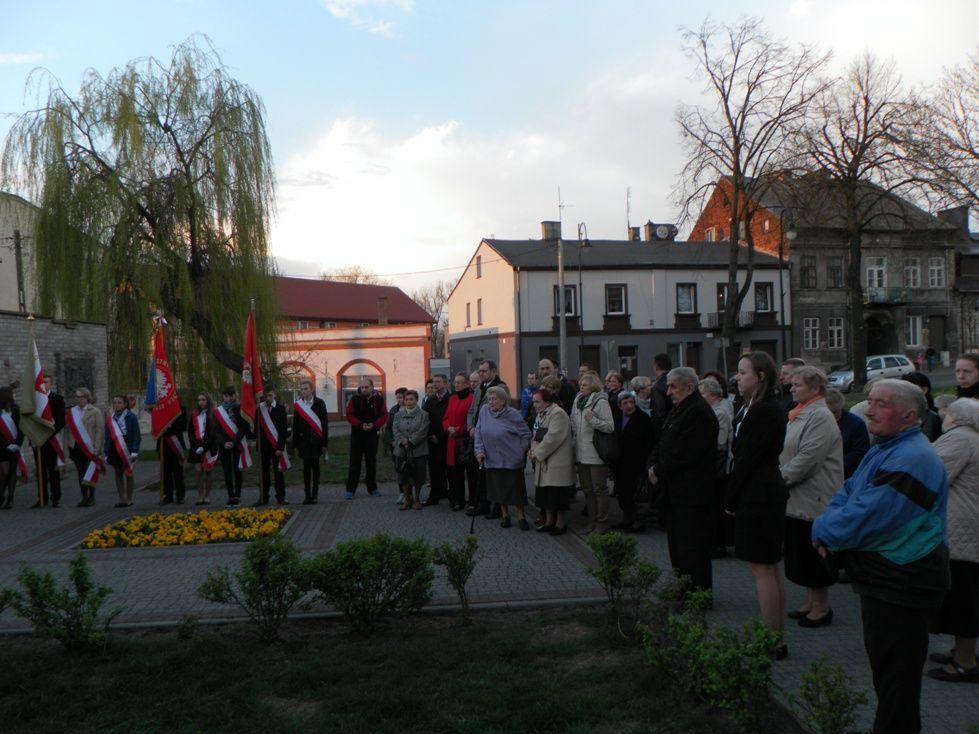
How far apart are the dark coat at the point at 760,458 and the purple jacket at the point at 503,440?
527cm

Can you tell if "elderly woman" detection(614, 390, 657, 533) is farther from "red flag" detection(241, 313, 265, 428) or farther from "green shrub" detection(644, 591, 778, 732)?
"red flag" detection(241, 313, 265, 428)

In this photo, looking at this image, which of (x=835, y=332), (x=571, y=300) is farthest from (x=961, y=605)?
(x=835, y=332)

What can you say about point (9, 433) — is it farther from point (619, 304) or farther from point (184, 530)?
point (619, 304)

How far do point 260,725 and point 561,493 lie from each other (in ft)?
18.9

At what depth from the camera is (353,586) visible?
19.6ft

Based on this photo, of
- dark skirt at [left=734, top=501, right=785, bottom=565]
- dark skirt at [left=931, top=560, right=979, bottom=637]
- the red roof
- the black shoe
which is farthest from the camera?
the red roof

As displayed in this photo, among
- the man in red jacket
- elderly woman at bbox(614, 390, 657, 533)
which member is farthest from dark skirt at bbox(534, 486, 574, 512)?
the man in red jacket

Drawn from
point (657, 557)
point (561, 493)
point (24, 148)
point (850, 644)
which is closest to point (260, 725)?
point (850, 644)

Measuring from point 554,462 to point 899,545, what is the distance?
20.7 ft

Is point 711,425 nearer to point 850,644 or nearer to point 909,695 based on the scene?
point 850,644

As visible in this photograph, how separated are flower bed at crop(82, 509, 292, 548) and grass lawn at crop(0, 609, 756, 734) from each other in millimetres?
3619

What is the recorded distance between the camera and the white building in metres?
47.0

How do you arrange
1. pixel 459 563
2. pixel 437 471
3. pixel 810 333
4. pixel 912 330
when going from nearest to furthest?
pixel 459 563
pixel 437 471
pixel 810 333
pixel 912 330

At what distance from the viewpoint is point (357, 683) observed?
16.6ft
